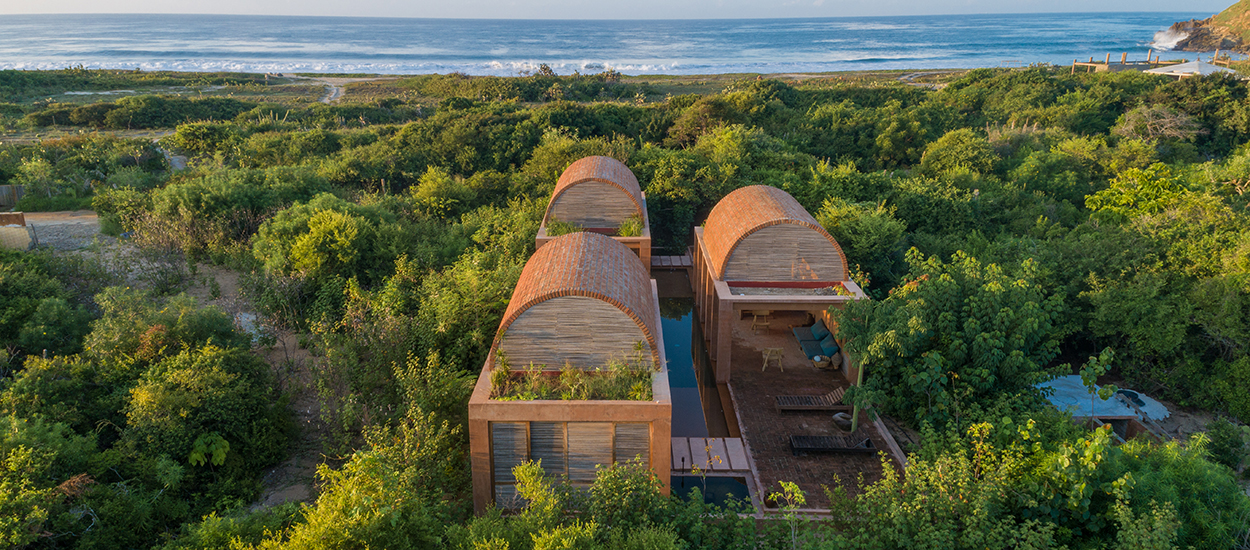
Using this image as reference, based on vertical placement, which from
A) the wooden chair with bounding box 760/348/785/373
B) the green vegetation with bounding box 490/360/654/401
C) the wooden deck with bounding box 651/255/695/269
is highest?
the green vegetation with bounding box 490/360/654/401

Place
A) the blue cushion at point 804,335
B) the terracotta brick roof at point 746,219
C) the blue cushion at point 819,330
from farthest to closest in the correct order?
the blue cushion at point 804,335 → the blue cushion at point 819,330 → the terracotta brick roof at point 746,219

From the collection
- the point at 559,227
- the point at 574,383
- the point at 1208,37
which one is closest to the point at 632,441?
the point at 574,383

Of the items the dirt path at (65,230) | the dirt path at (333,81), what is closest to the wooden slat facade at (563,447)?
the dirt path at (65,230)

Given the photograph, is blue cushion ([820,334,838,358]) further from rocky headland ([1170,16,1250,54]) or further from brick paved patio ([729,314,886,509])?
rocky headland ([1170,16,1250,54])

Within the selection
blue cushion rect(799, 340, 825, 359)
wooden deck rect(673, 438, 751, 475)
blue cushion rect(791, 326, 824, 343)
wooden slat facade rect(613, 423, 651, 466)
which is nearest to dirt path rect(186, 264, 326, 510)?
wooden slat facade rect(613, 423, 651, 466)

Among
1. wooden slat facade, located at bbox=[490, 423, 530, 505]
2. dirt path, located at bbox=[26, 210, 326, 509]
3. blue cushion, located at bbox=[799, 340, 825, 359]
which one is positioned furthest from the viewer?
blue cushion, located at bbox=[799, 340, 825, 359]

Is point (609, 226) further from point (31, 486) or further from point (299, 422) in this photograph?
point (31, 486)

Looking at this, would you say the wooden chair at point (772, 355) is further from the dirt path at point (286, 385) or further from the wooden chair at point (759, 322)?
the dirt path at point (286, 385)

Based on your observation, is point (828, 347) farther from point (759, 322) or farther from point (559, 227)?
point (559, 227)
